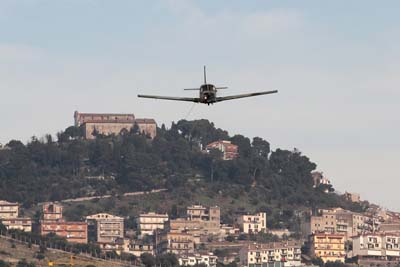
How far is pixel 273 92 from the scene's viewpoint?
72.2 metres

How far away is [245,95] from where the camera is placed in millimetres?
71750

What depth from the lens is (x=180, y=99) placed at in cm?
7250

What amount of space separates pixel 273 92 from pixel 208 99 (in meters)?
4.81

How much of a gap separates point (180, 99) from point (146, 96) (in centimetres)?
200

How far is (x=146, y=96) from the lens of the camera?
7381 centimetres

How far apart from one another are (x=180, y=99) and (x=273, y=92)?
3.99 m

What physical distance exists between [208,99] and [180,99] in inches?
151

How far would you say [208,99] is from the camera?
76.1 m
